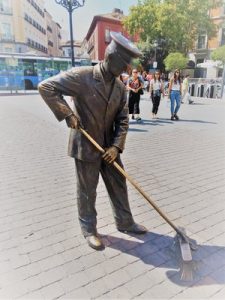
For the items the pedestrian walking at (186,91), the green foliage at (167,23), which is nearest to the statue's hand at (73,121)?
the pedestrian walking at (186,91)

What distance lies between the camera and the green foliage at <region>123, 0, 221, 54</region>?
Answer: 1028 inches

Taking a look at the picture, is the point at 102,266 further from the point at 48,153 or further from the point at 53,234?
the point at 48,153

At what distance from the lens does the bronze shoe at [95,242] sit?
2693 mm

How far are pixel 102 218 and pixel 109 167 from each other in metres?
0.80

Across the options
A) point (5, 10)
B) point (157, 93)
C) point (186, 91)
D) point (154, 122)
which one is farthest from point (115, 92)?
point (186, 91)

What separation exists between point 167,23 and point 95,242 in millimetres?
29670

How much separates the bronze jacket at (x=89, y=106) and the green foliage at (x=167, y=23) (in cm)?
2441

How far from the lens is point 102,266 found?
8.10 feet

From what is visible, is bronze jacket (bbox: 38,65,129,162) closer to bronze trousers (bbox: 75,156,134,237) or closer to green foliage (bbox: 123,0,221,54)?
bronze trousers (bbox: 75,156,134,237)

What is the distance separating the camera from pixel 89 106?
2.46m

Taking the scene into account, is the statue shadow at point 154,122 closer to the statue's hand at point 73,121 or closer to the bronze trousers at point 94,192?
the bronze trousers at point 94,192

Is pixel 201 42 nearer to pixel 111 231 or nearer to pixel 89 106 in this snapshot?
pixel 111 231

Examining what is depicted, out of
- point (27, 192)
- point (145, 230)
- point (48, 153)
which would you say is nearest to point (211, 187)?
point (145, 230)

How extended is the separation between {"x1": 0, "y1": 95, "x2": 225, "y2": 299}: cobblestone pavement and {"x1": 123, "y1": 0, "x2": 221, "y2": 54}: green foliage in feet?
73.6
